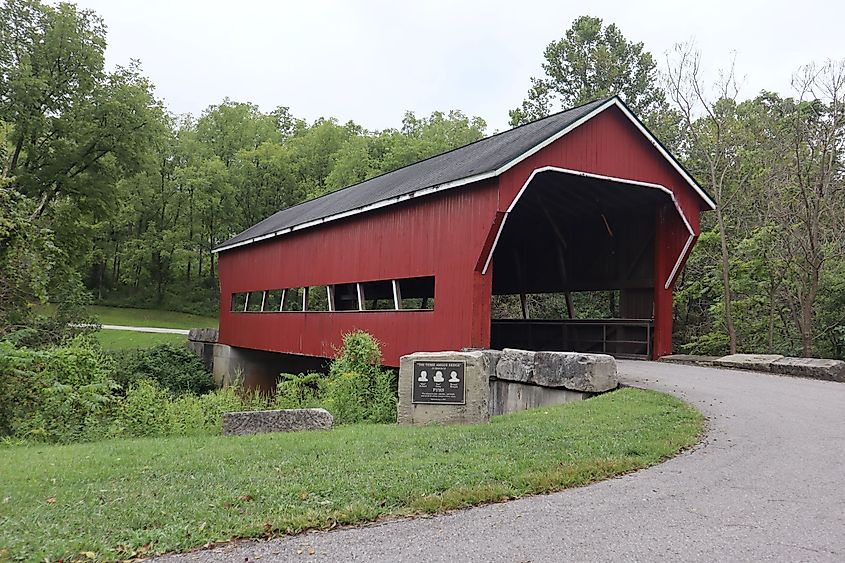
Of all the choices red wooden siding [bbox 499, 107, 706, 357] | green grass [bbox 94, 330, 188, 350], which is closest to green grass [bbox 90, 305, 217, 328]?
green grass [bbox 94, 330, 188, 350]

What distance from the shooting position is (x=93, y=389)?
8766mm

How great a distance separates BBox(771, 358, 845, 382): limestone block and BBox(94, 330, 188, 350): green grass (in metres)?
21.2

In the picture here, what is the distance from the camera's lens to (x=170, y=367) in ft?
72.6

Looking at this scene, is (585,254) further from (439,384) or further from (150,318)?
(150,318)

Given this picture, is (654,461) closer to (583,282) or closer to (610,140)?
(610,140)

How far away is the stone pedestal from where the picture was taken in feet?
23.8

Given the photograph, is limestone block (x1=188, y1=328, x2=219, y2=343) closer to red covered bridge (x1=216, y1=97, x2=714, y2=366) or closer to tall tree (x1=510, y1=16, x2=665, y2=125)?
red covered bridge (x1=216, y1=97, x2=714, y2=366)

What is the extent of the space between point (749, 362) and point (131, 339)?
22.9m

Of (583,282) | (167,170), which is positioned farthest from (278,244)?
(167,170)

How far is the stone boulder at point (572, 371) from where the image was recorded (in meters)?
8.89

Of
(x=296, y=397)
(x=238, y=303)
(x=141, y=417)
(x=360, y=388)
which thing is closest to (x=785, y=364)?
(x=360, y=388)

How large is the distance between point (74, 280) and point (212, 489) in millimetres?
21310

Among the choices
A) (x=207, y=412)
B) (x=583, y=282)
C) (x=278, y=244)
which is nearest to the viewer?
(x=207, y=412)

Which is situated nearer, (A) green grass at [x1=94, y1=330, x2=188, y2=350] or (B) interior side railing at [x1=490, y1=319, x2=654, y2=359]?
(B) interior side railing at [x1=490, y1=319, x2=654, y2=359]
